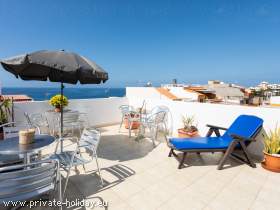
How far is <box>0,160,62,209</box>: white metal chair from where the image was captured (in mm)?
1462

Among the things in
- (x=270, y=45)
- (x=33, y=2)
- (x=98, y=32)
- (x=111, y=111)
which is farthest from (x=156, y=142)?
(x=270, y=45)

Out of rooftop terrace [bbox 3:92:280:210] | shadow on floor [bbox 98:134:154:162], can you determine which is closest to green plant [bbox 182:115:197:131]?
rooftop terrace [bbox 3:92:280:210]

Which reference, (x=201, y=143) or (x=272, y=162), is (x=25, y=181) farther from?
(x=272, y=162)

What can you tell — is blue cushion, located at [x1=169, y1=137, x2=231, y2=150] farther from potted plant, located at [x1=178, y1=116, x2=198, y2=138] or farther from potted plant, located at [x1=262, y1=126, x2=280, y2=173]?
potted plant, located at [x1=178, y1=116, x2=198, y2=138]

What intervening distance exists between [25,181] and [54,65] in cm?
184

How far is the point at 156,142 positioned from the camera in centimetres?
482

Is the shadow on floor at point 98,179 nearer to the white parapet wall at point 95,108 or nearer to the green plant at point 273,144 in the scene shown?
the green plant at point 273,144

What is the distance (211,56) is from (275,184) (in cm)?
2801

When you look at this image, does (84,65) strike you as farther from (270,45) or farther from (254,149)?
(270,45)

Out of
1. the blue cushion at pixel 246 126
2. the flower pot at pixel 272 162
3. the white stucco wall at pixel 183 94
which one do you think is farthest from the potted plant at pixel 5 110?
the white stucco wall at pixel 183 94

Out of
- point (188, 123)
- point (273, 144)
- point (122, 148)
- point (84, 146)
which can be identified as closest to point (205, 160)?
point (273, 144)

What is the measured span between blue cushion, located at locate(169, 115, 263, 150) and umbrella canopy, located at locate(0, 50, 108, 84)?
2.03m

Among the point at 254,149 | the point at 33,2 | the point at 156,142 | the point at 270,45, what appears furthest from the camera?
the point at 270,45

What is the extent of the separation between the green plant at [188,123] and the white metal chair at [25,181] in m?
3.64
